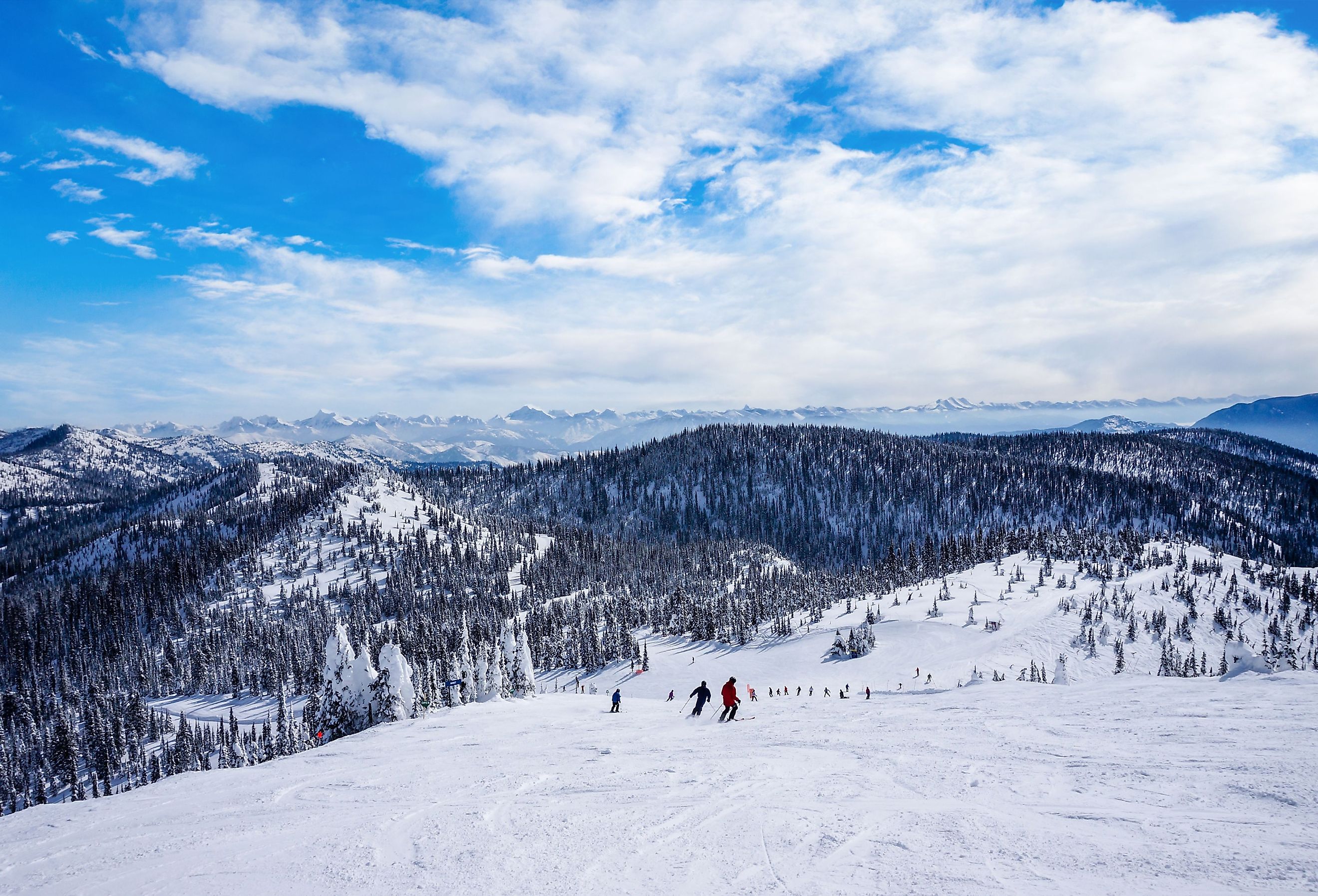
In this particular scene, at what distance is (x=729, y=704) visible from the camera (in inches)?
1082

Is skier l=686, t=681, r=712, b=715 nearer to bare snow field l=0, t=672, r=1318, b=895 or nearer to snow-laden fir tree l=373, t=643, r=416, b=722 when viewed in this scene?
bare snow field l=0, t=672, r=1318, b=895

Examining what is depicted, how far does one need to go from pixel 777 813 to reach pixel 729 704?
14698 millimetres

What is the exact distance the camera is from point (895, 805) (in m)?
13.2

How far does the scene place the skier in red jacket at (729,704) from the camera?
2688 centimetres

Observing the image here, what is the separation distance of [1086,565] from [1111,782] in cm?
15536

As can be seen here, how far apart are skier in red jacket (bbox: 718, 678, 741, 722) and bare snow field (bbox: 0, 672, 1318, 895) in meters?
3.58

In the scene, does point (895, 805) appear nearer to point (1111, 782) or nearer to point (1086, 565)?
point (1111, 782)

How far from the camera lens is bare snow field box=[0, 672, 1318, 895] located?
1017 cm

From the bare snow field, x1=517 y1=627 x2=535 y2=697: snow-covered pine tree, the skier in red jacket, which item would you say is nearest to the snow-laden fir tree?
x1=517 y1=627 x2=535 y2=697: snow-covered pine tree

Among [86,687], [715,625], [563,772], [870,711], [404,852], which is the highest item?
[404,852]

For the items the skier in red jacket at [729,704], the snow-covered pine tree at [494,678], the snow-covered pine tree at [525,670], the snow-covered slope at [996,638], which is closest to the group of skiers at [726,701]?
the skier in red jacket at [729,704]

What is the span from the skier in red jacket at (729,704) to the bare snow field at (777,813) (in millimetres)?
3580

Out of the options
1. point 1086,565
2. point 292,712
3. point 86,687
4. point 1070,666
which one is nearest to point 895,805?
point 1070,666

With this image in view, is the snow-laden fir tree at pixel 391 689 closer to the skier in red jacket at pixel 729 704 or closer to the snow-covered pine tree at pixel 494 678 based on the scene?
the snow-covered pine tree at pixel 494 678
